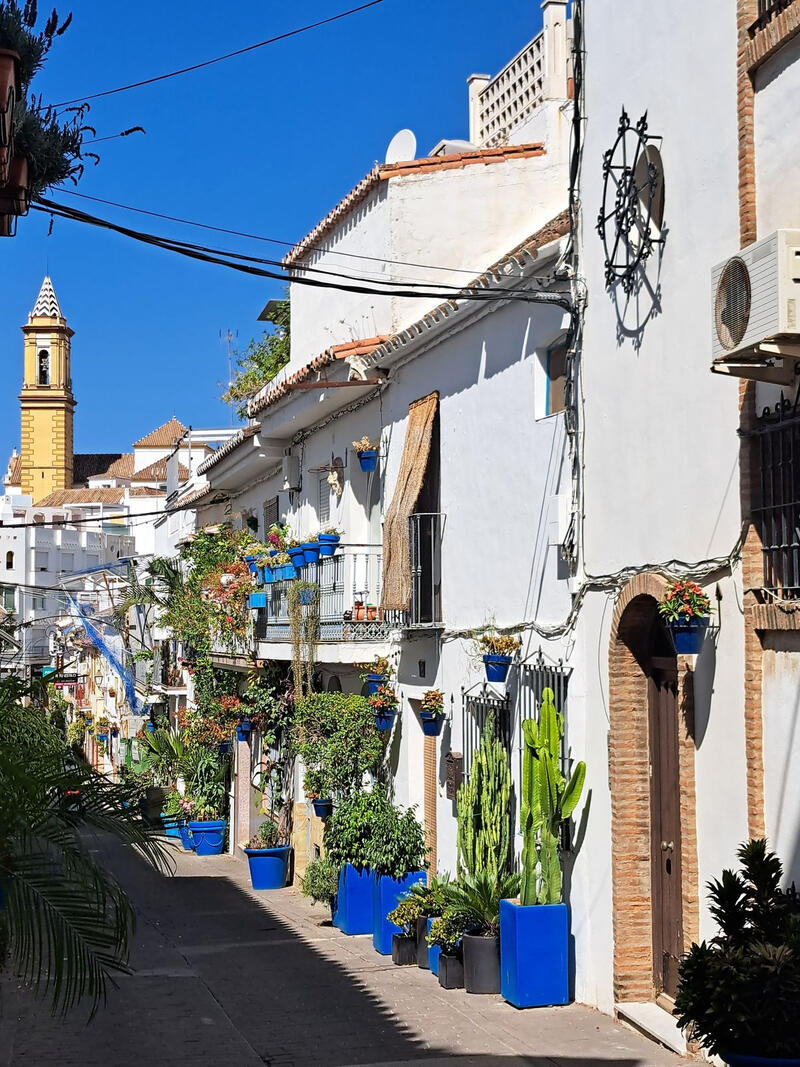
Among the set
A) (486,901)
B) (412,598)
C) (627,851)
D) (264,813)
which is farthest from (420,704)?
(264,813)

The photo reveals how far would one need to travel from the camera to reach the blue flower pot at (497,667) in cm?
1258

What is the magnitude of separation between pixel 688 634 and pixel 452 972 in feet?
15.7

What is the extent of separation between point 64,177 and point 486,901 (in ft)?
23.8

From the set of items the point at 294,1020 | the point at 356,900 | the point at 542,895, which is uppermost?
the point at 542,895

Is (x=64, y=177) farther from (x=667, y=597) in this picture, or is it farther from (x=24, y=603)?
(x=24, y=603)

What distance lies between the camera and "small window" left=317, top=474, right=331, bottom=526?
19.9m

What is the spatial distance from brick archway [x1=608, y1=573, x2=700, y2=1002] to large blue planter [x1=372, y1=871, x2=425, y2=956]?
4173 mm

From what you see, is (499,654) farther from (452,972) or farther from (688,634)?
(688,634)

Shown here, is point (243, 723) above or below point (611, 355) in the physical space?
below

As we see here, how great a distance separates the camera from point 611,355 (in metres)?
10.6

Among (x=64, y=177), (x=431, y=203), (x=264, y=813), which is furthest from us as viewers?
(x=264, y=813)

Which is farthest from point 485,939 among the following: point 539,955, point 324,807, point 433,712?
point 324,807

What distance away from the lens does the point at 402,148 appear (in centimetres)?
1856

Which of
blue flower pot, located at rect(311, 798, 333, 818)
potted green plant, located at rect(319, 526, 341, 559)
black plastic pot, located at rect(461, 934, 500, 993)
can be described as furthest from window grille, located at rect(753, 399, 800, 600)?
blue flower pot, located at rect(311, 798, 333, 818)
